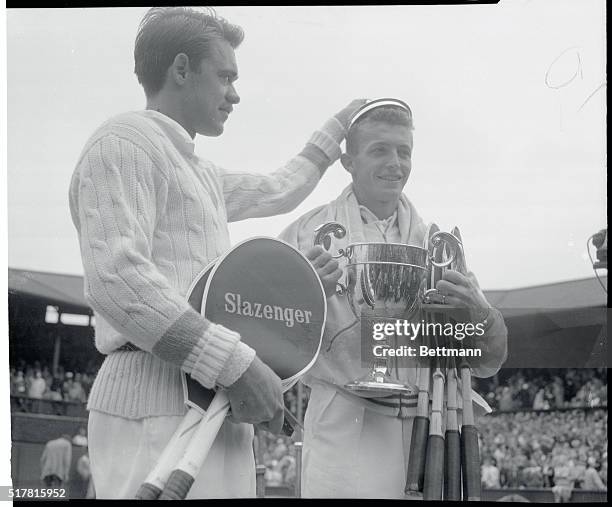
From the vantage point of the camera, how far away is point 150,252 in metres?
2.73

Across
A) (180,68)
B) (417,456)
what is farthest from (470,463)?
(180,68)

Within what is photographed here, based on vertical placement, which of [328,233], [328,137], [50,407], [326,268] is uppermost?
[328,137]

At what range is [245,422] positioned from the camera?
108 inches

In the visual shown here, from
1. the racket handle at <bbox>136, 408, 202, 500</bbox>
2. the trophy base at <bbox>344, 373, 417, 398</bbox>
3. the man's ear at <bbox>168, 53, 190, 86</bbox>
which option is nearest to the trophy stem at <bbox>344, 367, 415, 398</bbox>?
the trophy base at <bbox>344, 373, 417, 398</bbox>

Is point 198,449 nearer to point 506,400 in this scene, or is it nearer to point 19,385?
point 19,385

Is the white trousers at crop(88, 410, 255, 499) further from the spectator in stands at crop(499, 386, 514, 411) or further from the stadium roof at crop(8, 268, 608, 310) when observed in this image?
the spectator in stands at crop(499, 386, 514, 411)

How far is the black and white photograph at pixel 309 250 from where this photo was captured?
2736 millimetres

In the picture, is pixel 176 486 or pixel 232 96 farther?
pixel 232 96

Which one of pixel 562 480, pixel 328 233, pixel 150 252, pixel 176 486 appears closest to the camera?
pixel 176 486

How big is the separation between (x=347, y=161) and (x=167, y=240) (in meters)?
0.63

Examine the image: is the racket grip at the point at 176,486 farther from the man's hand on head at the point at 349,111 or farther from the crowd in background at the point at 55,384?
the man's hand on head at the point at 349,111

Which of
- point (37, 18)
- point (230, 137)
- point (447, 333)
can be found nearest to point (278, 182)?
point (230, 137)

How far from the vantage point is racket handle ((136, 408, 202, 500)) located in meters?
2.62

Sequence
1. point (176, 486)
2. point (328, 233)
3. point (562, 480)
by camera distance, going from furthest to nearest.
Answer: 1. point (328, 233)
2. point (562, 480)
3. point (176, 486)
